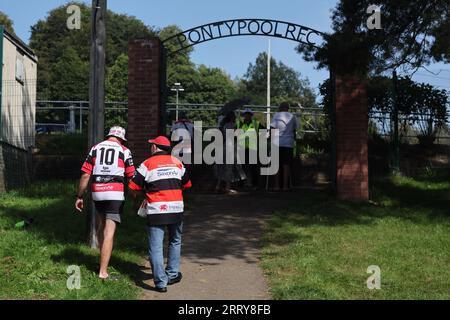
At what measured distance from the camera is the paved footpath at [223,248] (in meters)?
6.56

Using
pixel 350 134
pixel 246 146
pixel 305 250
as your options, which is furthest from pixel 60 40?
pixel 305 250

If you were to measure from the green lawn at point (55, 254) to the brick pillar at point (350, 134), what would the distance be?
396 centimetres

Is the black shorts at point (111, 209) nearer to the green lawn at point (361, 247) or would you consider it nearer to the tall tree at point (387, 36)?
the green lawn at point (361, 247)

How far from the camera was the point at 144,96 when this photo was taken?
11555 millimetres

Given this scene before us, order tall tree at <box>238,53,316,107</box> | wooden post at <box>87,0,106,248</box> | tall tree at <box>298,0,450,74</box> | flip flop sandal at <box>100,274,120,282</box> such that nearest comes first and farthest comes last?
1. flip flop sandal at <box>100,274,120,282</box>
2. wooden post at <box>87,0,106,248</box>
3. tall tree at <box>298,0,450,74</box>
4. tall tree at <box>238,53,316,107</box>

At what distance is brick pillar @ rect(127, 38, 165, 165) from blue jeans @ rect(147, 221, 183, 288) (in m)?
4.71

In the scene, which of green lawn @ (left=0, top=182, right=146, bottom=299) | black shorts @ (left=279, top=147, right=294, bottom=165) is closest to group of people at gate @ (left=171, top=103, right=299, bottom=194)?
black shorts @ (left=279, top=147, right=294, bottom=165)

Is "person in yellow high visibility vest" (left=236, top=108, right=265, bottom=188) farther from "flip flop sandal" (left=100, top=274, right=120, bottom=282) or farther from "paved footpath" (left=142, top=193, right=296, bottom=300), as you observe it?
"flip flop sandal" (left=100, top=274, right=120, bottom=282)

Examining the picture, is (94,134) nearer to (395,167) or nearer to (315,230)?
(315,230)

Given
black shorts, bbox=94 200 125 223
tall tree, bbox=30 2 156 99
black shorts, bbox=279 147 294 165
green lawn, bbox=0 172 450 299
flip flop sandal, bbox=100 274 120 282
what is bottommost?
flip flop sandal, bbox=100 274 120 282

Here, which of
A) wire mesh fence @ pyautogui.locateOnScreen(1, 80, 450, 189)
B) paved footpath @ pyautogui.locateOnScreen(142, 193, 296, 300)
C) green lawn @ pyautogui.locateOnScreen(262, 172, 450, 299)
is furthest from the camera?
wire mesh fence @ pyautogui.locateOnScreen(1, 80, 450, 189)

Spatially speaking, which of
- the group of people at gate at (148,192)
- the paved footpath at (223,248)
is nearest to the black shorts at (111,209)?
the group of people at gate at (148,192)

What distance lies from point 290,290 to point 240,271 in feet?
3.41

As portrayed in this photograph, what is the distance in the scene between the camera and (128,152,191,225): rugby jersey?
22.3 feet
